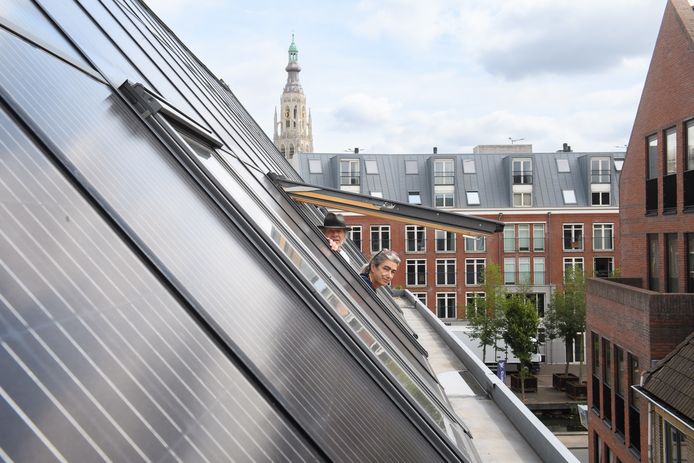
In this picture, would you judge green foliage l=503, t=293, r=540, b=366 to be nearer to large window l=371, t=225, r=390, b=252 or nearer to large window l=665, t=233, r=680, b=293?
large window l=371, t=225, r=390, b=252

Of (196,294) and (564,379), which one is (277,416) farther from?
(564,379)

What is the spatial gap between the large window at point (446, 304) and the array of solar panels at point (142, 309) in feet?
161

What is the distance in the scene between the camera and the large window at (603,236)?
53.6 metres

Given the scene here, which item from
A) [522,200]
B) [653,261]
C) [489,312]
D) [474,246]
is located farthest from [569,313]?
[653,261]

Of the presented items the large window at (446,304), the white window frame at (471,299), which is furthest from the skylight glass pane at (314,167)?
the white window frame at (471,299)

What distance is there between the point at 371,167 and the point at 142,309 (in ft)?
177

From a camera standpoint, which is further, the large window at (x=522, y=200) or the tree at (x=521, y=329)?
the large window at (x=522, y=200)

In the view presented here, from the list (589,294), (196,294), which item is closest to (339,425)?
Answer: (196,294)

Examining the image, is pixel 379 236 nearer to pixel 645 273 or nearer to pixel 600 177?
pixel 600 177

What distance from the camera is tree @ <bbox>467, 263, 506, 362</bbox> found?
47.3 meters

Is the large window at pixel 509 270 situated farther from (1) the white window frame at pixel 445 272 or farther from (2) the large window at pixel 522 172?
(2) the large window at pixel 522 172

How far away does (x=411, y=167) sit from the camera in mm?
56812

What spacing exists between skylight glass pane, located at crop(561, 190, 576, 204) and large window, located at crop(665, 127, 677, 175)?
107 ft

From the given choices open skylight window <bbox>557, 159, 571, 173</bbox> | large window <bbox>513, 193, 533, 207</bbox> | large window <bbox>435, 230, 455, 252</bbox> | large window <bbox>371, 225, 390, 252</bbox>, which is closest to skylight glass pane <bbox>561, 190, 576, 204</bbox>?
open skylight window <bbox>557, 159, 571, 173</bbox>
